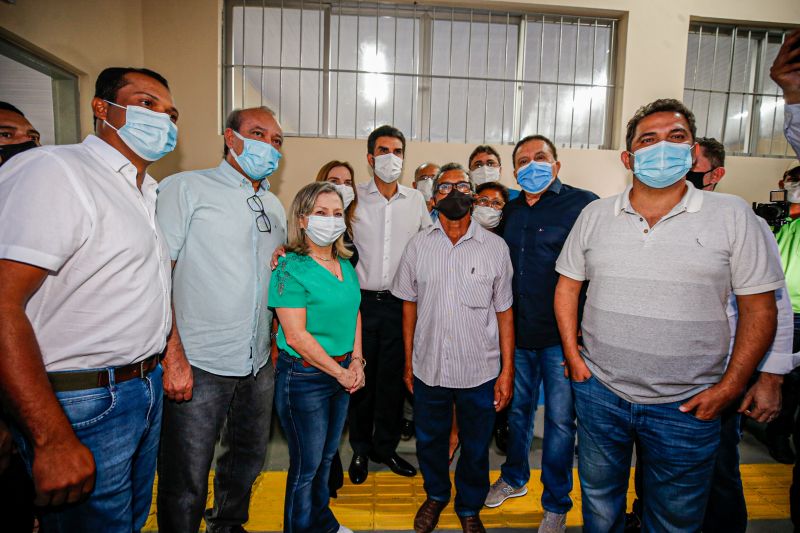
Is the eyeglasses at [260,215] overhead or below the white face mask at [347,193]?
below

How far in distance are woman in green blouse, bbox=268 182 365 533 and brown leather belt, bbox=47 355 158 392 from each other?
60 cm

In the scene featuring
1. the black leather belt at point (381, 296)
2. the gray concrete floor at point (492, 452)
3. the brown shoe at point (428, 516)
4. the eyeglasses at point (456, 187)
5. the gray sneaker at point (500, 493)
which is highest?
the eyeglasses at point (456, 187)

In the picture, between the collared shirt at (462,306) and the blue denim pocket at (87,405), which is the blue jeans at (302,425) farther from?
the blue denim pocket at (87,405)

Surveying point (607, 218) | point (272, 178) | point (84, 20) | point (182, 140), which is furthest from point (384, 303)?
point (84, 20)

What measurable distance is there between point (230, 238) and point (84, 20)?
3.68m

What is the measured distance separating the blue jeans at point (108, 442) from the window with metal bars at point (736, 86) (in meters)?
7.11

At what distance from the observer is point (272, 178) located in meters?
5.04

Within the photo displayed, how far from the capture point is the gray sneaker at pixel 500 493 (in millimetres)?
2617

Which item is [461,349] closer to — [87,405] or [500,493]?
[500,493]

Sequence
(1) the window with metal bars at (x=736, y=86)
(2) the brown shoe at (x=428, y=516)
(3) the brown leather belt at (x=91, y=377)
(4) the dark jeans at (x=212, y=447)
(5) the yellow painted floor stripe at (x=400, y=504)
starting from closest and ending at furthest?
(3) the brown leather belt at (x=91, y=377) → (4) the dark jeans at (x=212, y=447) → (2) the brown shoe at (x=428, y=516) → (5) the yellow painted floor stripe at (x=400, y=504) → (1) the window with metal bars at (x=736, y=86)

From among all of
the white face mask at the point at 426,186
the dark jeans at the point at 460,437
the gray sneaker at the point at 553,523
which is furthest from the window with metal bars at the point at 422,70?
the gray sneaker at the point at 553,523

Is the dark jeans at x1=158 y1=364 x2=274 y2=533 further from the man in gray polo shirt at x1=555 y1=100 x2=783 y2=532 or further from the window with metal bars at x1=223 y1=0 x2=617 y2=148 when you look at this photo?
the window with metal bars at x1=223 y1=0 x2=617 y2=148

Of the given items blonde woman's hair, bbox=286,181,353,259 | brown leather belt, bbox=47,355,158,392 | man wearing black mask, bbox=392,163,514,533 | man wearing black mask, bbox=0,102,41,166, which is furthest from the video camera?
man wearing black mask, bbox=0,102,41,166

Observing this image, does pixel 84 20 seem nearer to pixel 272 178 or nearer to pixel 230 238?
Answer: pixel 272 178
